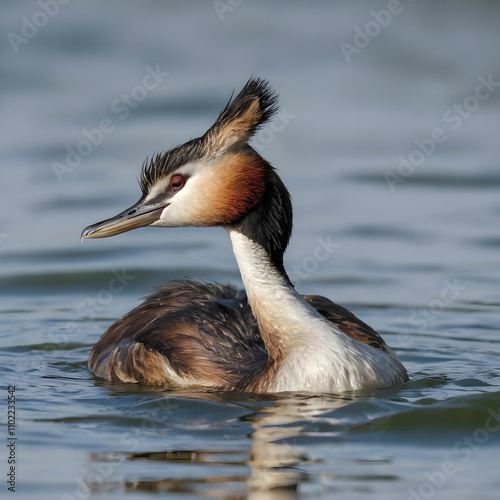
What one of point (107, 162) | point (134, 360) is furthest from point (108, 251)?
point (134, 360)

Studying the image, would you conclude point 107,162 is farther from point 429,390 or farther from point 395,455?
point 395,455

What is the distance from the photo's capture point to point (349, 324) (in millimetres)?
9227

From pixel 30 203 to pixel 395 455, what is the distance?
352 inches
